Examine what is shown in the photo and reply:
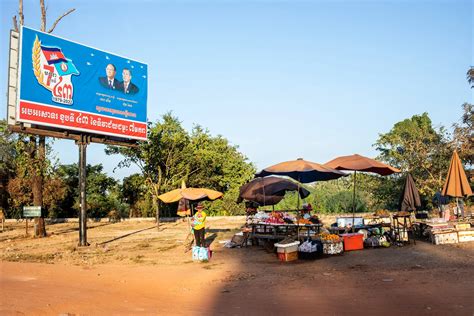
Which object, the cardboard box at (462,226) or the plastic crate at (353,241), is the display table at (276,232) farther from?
the cardboard box at (462,226)

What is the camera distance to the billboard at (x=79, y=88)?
14711mm

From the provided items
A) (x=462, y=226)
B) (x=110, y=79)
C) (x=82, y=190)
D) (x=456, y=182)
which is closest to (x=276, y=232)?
(x=462, y=226)

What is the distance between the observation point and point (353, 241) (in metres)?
12.5

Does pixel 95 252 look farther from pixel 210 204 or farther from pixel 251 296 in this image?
pixel 210 204

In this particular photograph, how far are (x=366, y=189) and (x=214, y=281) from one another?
23.2 meters

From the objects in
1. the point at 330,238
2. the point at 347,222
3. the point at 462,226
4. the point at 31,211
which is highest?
the point at 31,211

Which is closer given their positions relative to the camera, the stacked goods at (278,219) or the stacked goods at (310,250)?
the stacked goods at (310,250)

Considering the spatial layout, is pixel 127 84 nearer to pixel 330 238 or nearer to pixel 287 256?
pixel 287 256

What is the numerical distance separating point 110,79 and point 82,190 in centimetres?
468

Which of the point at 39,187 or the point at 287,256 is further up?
the point at 39,187

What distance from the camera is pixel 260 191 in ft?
56.8

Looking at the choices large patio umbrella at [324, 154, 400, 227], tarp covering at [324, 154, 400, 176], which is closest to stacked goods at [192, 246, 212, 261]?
large patio umbrella at [324, 154, 400, 227]

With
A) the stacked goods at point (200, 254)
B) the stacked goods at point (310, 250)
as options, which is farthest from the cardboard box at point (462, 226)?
the stacked goods at point (200, 254)

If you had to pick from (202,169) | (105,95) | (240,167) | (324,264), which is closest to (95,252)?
(105,95)
